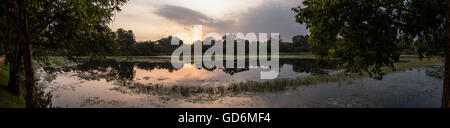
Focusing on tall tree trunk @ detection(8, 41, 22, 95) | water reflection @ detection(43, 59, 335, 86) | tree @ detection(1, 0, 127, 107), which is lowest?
water reflection @ detection(43, 59, 335, 86)

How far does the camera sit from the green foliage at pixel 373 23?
10367 mm

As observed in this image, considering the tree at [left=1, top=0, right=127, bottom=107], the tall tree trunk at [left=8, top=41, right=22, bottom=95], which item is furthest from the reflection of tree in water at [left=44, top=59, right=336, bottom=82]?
the tree at [left=1, top=0, right=127, bottom=107]

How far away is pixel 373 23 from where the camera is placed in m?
10.4

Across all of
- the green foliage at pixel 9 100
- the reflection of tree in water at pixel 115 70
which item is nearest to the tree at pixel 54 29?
the green foliage at pixel 9 100

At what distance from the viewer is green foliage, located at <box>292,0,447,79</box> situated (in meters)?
10.4

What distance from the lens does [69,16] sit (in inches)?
431

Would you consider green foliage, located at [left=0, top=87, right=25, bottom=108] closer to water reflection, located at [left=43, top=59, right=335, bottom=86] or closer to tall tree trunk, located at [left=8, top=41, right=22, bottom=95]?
tall tree trunk, located at [left=8, top=41, right=22, bottom=95]

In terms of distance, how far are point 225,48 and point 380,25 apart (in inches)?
6119

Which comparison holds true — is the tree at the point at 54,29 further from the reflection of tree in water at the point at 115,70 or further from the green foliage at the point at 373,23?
the reflection of tree in water at the point at 115,70
